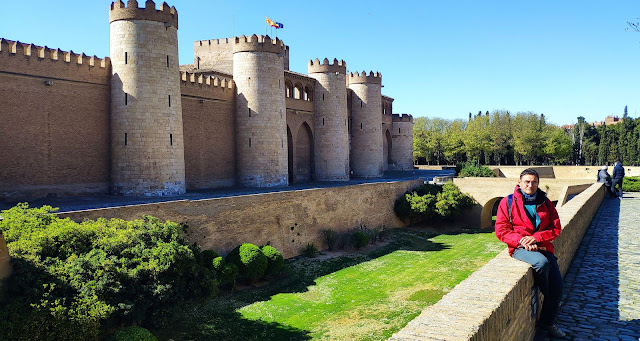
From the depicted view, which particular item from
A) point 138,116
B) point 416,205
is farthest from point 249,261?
point 416,205

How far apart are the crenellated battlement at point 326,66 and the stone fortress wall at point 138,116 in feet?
20.2

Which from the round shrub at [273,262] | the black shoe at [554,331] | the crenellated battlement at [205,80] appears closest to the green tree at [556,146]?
the crenellated battlement at [205,80]

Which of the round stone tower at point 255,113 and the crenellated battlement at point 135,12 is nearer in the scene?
the crenellated battlement at point 135,12

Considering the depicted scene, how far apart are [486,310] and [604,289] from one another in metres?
3.65

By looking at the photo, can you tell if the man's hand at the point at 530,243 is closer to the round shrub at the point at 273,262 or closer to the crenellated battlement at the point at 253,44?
the round shrub at the point at 273,262

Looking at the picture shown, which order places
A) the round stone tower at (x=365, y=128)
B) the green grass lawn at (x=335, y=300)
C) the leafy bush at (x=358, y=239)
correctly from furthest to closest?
the round stone tower at (x=365, y=128)
the leafy bush at (x=358, y=239)
the green grass lawn at (x=335, y=300)

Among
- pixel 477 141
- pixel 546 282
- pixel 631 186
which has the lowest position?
pixel 631 186

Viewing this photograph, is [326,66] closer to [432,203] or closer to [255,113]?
[255,113]

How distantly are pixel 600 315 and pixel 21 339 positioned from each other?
8.89 meters

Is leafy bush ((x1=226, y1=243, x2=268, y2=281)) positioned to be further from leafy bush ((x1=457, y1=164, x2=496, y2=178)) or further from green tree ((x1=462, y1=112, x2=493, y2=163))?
green tree ((x1=462, y1=112, x2=493, y2=163))

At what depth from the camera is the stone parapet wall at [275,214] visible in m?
15.1

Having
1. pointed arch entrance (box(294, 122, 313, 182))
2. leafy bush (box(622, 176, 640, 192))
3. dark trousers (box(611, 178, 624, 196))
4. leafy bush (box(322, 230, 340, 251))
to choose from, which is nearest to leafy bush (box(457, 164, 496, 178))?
leafy bush (box(622, 176, 640, 192))

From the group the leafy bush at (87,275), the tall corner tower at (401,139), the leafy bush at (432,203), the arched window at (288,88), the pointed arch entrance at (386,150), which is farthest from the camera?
the tall corner tower at (401,139)

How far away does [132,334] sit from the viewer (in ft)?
32.8
